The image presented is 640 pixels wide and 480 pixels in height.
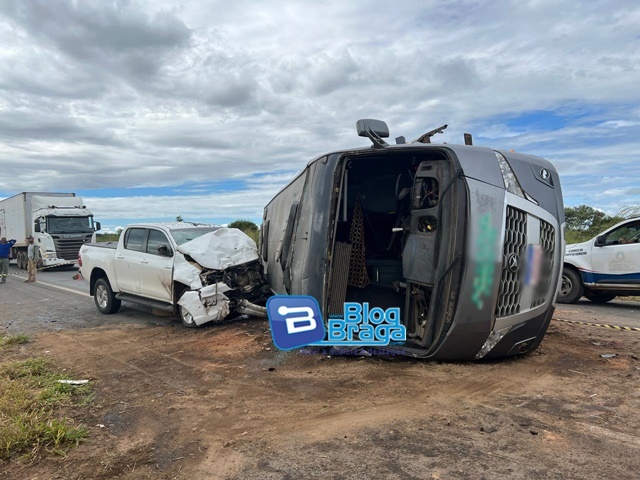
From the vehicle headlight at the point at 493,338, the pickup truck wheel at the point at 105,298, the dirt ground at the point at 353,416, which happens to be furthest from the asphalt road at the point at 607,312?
the vehicle headlight at the point at 493,338

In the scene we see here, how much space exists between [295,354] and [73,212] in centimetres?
1917

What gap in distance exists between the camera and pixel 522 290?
4879 mm

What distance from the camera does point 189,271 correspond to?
7785mm

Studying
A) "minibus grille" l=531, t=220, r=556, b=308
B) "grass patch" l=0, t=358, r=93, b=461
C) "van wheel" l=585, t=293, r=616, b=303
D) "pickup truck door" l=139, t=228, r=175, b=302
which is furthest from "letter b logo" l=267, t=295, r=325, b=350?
"van wheel" l=585, t=293, r=616, b=303

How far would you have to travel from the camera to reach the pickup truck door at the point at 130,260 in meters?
8.95

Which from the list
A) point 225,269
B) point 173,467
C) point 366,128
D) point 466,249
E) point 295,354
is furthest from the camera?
point 225,269

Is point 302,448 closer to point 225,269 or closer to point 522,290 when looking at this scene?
point 522,290

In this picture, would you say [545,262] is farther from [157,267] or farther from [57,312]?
[57,312]

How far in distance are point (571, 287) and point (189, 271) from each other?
24.8 feet

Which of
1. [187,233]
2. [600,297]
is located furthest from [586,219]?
[187,233]

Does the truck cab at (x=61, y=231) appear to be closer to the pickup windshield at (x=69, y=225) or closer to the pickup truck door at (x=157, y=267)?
the pickup windshield at (x=69, y=225)

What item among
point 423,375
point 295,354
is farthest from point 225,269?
point 423,375

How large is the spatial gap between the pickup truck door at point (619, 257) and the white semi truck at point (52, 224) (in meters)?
19.3

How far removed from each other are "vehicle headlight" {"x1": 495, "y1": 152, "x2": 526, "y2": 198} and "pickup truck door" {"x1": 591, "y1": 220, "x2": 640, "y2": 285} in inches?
236
